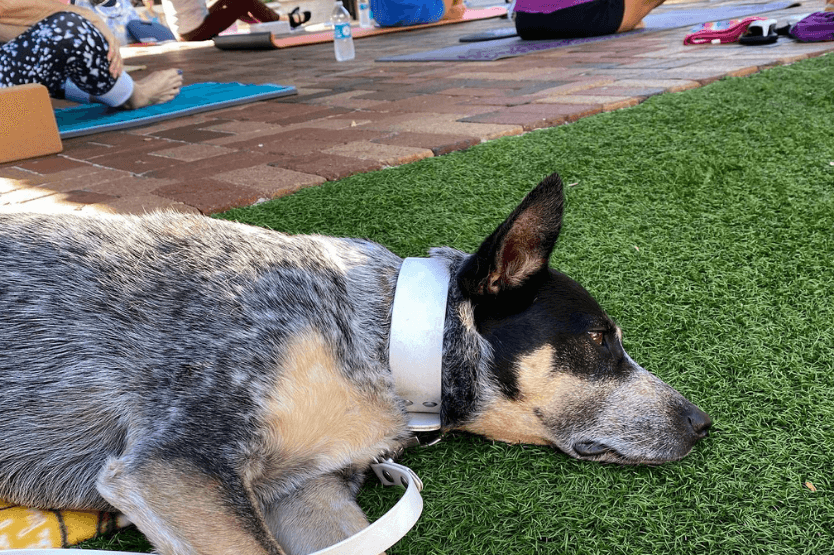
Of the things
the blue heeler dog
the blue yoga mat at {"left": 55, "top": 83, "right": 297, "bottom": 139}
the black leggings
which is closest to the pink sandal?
the black leggings

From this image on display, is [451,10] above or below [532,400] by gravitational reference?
above

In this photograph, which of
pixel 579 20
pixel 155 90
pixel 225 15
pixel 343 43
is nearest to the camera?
pixel 155 90

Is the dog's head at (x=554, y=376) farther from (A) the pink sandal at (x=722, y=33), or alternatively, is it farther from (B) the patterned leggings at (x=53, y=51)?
(A) the pink sandal at (x=722, y=33)

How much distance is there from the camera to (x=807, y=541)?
1.70m

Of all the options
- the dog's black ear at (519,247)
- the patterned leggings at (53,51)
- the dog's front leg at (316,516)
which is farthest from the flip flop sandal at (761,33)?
the dog's front leg at (316,516)

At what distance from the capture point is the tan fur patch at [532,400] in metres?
2.16

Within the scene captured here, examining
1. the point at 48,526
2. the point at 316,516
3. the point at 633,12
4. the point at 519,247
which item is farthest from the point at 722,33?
the point at 48,526

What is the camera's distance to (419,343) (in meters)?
2.10

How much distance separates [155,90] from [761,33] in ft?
21.5

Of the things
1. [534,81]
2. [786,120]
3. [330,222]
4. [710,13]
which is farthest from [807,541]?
[710,13]

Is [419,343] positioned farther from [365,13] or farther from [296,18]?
[296,18]

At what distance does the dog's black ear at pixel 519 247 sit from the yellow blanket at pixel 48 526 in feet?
4.05

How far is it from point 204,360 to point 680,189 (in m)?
2.84

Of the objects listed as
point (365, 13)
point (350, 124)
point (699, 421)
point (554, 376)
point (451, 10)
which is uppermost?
point (365, 13)
